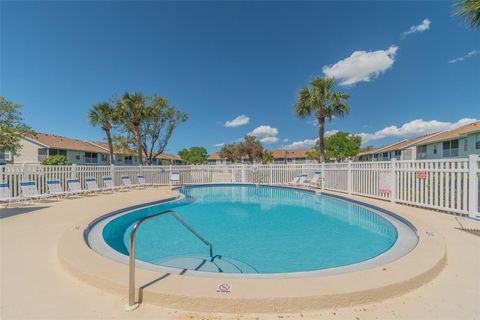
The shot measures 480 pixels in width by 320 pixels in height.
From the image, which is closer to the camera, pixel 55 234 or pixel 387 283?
pixel 387 283

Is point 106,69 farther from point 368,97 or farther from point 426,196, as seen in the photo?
point 368,97

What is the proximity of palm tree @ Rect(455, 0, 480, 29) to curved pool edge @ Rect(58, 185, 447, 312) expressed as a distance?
691cm

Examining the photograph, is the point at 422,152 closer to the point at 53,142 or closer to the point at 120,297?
the point at 120,297

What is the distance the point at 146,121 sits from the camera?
24594 millimetres

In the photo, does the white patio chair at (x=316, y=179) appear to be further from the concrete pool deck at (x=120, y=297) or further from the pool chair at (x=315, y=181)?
the concrete pool deck at (x=120, y=297)

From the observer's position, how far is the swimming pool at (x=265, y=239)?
3768 millimetres

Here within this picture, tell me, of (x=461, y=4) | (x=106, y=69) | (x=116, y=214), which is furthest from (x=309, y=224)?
(x=106, y=69)

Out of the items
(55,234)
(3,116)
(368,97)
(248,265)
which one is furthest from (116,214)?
(368,97)

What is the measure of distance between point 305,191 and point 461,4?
8.96 meters

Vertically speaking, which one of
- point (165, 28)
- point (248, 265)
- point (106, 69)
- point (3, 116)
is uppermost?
point (165, 28)

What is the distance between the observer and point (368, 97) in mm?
24969

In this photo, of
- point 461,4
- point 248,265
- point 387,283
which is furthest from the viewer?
point 461,4

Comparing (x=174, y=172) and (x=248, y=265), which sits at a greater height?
(x=174, y=172)

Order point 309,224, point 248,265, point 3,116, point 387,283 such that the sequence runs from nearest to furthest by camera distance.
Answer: point 387,283 < point 248,265 < point 309,224 < point 3,116
